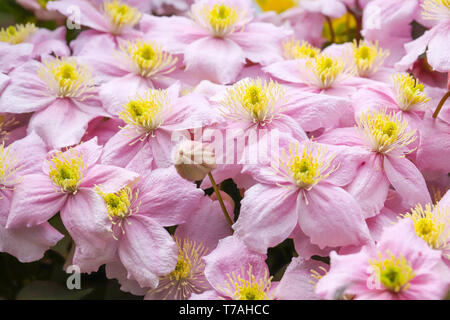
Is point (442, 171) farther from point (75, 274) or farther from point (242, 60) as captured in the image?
point (75, 274)

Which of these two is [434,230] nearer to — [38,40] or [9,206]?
[9,206]

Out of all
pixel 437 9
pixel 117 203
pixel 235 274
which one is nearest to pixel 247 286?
pixel 235 274

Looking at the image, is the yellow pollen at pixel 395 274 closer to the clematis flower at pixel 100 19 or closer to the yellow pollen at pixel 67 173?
the yellow pollen at pixel 67 173

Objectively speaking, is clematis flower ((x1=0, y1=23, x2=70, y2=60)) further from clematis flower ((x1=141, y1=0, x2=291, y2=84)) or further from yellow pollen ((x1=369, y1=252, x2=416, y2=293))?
yellow pollen ((x1=369, y1=252, x2=416, y2=293))

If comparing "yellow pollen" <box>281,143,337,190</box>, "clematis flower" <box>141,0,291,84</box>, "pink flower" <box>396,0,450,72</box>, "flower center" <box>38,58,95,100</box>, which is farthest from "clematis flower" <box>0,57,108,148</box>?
"pink flower" <box>396,0,450,72</box>

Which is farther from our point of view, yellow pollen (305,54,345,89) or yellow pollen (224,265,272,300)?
yellow pollen (305,54,345,89)

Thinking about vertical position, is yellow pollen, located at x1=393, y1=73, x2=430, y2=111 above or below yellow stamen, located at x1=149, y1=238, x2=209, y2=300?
above

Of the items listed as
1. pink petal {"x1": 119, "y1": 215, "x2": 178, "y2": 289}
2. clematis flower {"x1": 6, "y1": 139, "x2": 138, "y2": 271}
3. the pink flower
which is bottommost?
pink petal {"x1": 119, "y1": 215, "x2": 178, "y2": 289}
